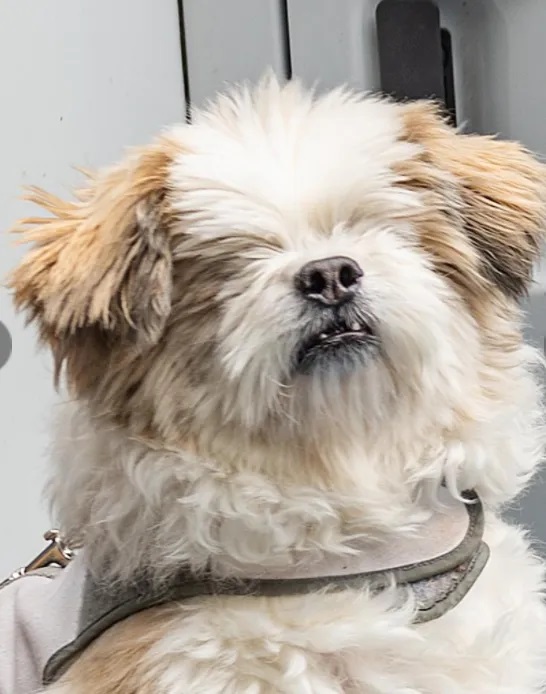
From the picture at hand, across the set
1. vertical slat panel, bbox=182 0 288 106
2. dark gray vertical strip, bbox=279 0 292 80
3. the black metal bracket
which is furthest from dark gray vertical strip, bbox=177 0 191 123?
the black metal bracket

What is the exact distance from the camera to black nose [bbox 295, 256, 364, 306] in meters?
0.65

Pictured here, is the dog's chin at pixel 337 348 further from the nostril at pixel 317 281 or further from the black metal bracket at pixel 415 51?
the black metal bracket at pixel 415 51

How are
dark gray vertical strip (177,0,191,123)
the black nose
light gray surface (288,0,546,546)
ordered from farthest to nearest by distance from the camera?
dark gray vertical strip (177,0,191,123)
light gray surface (288,0,546,546)
the black nose

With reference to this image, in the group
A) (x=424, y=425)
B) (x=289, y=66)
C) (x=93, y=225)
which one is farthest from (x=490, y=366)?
(x=289, y=66)

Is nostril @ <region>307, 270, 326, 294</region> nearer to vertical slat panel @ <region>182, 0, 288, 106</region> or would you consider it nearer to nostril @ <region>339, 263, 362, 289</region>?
nostril @ <region>339, 263, 362, 289</region>

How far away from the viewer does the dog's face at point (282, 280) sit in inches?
26.3

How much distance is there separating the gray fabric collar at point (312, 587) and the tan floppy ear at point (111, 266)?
17cm

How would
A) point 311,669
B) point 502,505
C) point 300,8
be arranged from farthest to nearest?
point 300,8, point 502,505, point 311,669

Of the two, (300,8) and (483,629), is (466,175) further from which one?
(300,8)

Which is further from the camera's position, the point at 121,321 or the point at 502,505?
the point at 502,505

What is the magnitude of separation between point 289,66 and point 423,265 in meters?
0.78

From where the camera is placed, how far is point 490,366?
0.76 m

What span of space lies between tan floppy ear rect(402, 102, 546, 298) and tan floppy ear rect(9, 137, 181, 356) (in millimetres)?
191

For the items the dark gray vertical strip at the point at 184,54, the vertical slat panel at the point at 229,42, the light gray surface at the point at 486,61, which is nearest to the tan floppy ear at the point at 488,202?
the light gray surface at the point at 486,61
